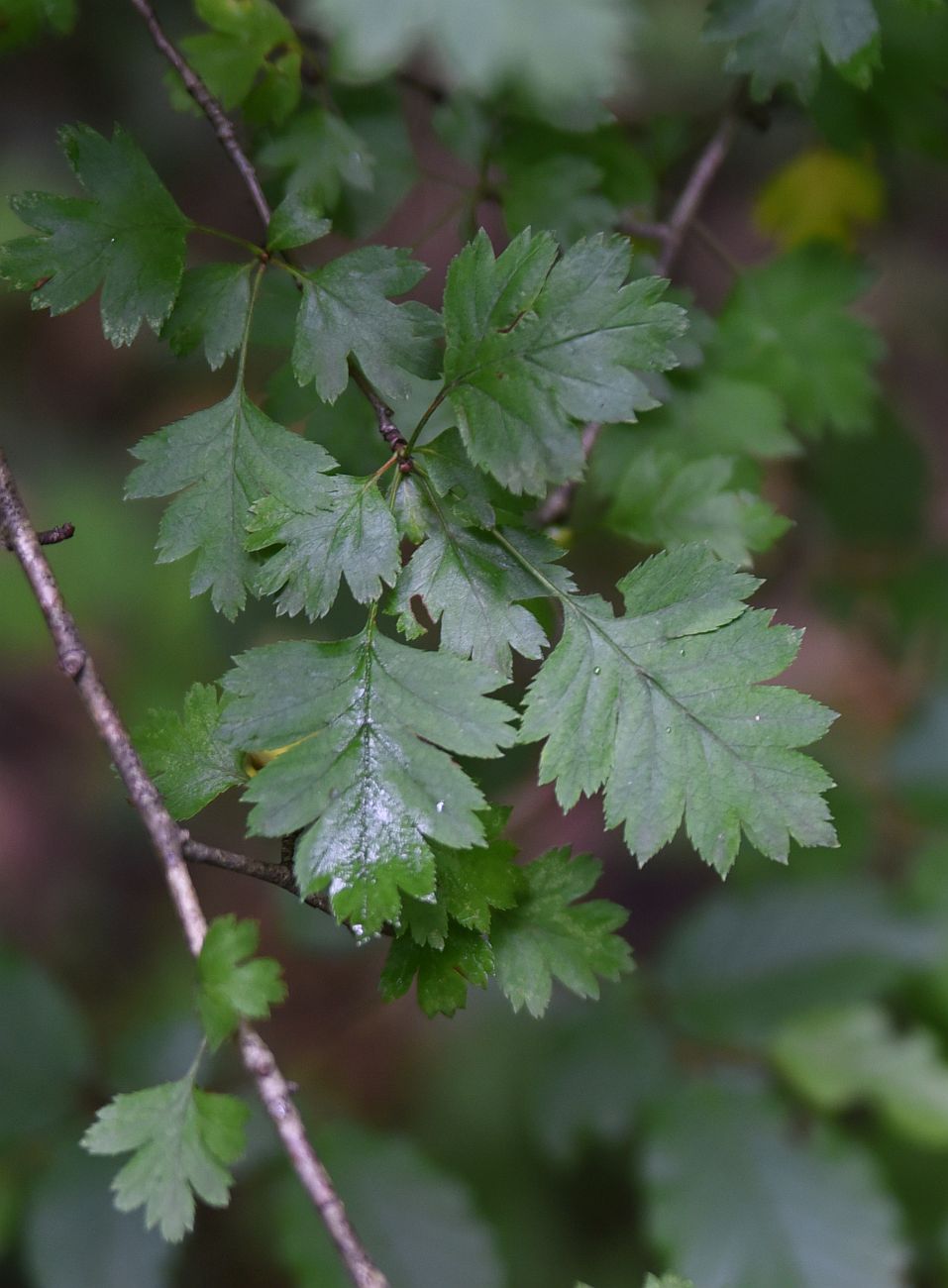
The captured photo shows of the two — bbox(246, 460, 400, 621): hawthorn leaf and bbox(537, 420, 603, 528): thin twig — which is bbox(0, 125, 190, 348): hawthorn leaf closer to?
bbox(246, 460, 400, 621): hawthorn leaf

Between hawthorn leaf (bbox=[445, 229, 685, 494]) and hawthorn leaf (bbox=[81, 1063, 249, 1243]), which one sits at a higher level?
hawthorn leaf (bbox=[445, 229, 685, 494])

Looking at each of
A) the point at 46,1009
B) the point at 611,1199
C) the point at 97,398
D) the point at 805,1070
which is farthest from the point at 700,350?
the point at 97,398

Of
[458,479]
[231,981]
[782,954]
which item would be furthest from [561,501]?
[782,954]

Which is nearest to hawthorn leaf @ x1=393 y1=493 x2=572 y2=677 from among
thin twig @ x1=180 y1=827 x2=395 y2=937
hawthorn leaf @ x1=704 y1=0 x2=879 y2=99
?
thin twig @ x1=180 y1=827 x2=395 y2=937

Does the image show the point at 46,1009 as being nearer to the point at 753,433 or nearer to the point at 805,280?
the point at 753,433

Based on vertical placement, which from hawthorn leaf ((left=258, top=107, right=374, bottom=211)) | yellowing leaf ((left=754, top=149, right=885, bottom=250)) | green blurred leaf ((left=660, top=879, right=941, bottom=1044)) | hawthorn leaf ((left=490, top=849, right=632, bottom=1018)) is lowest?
green blurred leaf ((left=660, top=879, right=941, bottom=1044))

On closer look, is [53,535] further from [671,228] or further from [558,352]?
[671,228]
